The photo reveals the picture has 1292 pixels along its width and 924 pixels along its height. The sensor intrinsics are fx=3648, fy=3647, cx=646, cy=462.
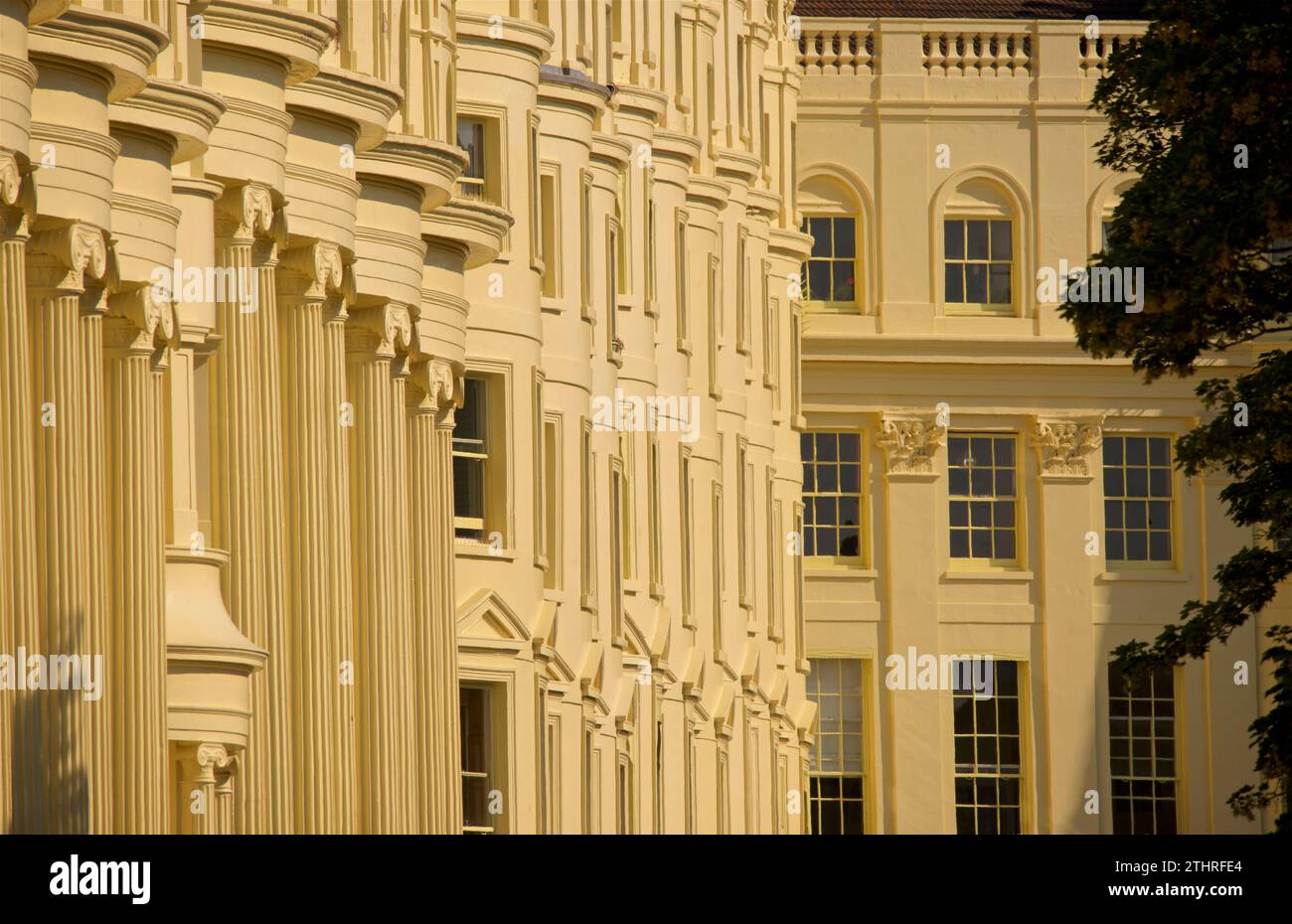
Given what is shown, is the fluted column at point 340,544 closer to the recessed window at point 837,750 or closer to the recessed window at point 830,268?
the recessed window at point 837,750

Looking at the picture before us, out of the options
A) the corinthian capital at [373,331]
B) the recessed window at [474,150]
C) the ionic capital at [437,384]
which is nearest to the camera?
the corinthian capital at [373,331]

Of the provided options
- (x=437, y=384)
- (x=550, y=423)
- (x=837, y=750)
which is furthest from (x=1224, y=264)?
(x=837, y=750)

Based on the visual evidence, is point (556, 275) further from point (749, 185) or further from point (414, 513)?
point (749, 185)

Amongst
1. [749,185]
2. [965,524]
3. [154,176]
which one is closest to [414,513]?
[154,176]

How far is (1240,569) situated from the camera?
30109mm

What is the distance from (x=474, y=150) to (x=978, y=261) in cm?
3702

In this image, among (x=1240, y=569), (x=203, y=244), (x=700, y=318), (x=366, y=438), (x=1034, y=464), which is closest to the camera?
(x=203, y=244)

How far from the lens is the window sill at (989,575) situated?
73.9 m

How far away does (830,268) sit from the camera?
245 feet

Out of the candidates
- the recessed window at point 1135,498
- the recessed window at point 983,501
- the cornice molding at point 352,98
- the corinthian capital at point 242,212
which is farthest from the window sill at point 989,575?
the corinthian capital at point 242,212

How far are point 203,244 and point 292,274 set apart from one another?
2736mm

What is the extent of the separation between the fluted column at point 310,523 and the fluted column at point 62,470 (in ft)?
22.6

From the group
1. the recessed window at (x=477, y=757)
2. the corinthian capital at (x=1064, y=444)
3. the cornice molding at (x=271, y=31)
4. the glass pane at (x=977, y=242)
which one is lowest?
the recessed window at (x=477, y=757)

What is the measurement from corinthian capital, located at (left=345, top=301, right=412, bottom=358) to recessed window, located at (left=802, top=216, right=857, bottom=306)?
138 ft
